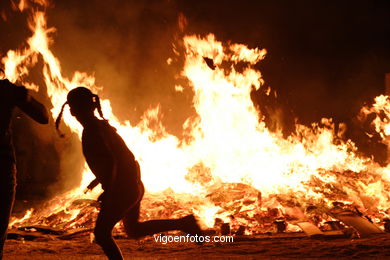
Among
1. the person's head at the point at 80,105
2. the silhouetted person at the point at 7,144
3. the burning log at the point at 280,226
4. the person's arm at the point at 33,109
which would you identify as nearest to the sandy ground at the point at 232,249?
the burning log at the point at 280,226

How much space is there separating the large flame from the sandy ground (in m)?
1.99

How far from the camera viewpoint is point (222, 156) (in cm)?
1208

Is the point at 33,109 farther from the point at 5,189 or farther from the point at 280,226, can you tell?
the point at 280,226

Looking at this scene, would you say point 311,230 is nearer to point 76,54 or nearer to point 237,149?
point 237,149

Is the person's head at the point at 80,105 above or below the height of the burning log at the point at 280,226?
above

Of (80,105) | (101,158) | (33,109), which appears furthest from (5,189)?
(80,105)

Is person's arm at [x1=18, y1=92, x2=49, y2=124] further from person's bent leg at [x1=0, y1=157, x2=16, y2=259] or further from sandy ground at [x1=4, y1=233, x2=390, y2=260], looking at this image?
sandy ground at [x1=4, y1=233, x2=390, y2=260]

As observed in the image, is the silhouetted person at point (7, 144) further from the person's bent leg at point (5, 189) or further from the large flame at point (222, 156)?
the large flame at point (222, 156)

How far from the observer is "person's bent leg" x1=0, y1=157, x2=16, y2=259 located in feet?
8.06

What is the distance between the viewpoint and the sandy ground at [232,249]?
532 centimetres

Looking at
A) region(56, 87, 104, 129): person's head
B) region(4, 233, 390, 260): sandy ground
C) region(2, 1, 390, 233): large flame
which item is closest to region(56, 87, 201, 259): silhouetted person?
region(56, 87, 104, 129): person's head

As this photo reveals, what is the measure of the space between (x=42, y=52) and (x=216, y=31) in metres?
7.03

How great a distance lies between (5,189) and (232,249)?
4.41 m

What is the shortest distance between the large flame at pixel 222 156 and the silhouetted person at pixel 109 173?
575 centimetres
